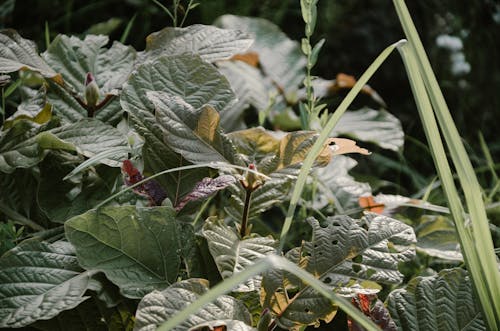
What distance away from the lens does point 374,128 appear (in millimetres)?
1571

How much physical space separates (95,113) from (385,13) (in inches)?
65.3

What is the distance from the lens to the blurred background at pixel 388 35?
2107 millimetres

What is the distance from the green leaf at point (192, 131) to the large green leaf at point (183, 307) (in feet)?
0.58

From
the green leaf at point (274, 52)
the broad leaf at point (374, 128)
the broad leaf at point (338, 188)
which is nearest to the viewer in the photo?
the broad leaf at point (338, 188)

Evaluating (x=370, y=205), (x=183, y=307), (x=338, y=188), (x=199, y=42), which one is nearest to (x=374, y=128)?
(x=338, y=188)

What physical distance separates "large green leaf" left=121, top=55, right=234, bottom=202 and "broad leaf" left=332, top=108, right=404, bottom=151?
0.52 metres

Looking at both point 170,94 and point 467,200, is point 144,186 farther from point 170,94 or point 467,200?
point 467,200

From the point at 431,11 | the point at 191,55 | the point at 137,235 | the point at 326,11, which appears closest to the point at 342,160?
the point at 191,55

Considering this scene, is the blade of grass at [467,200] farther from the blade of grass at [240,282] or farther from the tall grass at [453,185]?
the blade of grass at [240,282]

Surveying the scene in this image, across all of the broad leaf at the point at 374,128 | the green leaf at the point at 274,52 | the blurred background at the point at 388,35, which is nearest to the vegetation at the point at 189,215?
the broad leaf at the point at 374,128

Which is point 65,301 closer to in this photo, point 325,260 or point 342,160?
point 325,260

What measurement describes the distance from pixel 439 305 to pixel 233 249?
10.2 inches

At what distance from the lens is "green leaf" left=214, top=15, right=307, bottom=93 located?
1680 millimetres

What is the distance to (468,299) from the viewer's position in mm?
850
